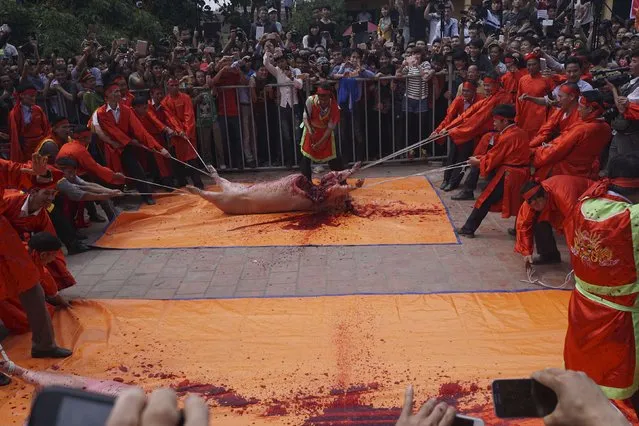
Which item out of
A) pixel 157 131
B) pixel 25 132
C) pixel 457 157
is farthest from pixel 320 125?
pixel 25 132

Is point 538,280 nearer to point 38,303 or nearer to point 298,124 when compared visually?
point 38,303

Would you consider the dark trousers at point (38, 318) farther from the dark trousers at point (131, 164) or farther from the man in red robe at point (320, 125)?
the man in red robe at point (320, 125)

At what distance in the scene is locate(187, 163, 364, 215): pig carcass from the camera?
707 cm

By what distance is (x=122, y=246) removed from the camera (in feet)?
→ 21.8

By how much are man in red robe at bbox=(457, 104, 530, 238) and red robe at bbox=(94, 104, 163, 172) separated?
14.3 ft

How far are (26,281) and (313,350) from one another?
6.79ft

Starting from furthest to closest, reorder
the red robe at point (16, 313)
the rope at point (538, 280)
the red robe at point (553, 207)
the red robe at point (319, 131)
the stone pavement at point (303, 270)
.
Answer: the red robe at point (319, 131) → the stone pavement at point (303, 270) → the rope at point (538, 280) → the red robe at point (553, 207) → the red robe at point (16, 313)

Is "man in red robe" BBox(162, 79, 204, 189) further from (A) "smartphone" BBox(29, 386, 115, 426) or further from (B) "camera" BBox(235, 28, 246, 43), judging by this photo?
(A) "smartphone" BBox(29, 386, 115, 426)

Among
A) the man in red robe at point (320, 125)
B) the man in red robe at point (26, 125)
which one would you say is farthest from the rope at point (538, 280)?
the man in red robe at point (26, 125)

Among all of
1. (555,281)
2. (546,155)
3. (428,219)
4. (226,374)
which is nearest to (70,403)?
(226,374)

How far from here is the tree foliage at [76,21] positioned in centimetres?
1226

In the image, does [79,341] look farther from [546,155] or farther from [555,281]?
[546,155]

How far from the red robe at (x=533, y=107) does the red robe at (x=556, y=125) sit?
3.07ft

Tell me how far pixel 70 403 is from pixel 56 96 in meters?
9.04
